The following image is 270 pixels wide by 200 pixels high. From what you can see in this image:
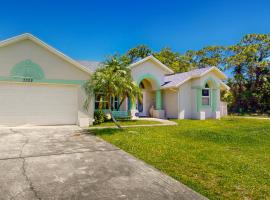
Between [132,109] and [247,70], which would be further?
[247,70]

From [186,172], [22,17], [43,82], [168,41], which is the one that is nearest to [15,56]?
[43,82]

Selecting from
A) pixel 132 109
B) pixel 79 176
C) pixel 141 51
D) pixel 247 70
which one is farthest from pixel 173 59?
pixel 79 176

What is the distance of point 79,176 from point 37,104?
9896 mm

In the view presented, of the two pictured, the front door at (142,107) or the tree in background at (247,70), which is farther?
the tree in background at (247,70)

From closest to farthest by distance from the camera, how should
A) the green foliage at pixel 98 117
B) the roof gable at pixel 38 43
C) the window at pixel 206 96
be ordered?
the roof gable at pixel 38 43
the green foliage at pixel 98 117
the window at pixel 206 96

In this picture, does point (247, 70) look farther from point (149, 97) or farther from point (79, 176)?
point (79, 176)

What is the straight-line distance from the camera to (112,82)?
38.8ft

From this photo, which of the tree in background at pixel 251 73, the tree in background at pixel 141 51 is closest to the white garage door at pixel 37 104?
the tree in background at pixel 251 73

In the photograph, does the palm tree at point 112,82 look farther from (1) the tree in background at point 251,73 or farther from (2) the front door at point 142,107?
(1) the tree in background at point 251,73

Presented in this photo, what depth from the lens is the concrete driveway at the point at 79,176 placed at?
419cm

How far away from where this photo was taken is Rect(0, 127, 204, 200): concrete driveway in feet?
13.7

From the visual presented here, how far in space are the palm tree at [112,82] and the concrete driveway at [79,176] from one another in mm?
4772

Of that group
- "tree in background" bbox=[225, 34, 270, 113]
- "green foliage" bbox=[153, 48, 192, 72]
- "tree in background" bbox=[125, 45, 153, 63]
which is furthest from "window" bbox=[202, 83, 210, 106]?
"tree in background" bbox=[125, 45, 153, 63]

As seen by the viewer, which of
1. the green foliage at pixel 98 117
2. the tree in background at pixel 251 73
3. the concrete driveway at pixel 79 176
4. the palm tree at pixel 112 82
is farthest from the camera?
the tree in background at pixel 251 73
